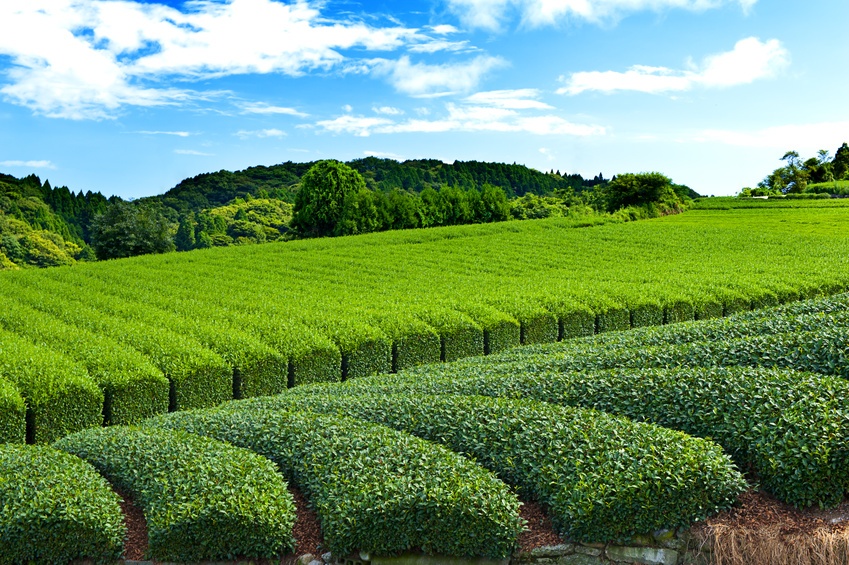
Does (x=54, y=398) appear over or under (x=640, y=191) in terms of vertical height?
under

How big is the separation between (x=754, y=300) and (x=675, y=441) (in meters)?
15.5

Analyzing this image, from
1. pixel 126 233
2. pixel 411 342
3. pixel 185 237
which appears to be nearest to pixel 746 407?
pixel 411 342

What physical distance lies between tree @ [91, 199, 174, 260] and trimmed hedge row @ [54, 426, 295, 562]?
149 feet

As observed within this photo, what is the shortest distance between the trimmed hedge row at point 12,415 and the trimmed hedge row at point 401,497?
244 inches

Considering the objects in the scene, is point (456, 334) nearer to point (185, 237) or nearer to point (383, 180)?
point (185, 237)

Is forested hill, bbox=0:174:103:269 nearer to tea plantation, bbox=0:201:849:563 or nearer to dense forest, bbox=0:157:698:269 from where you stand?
dense forest, bbox=0:157:698:269

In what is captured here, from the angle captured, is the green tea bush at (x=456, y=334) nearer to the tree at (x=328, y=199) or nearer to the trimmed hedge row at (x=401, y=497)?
the trimmed hedge row at (x=401, y=497)

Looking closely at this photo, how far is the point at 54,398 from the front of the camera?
36.8ft

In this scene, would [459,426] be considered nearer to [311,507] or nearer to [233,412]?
[311,507]

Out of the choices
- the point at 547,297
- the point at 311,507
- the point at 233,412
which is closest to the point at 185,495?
the point at 311,507

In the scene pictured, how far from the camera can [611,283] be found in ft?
71.7

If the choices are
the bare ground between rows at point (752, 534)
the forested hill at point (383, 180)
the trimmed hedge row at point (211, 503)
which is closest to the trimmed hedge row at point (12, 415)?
the trimmed hedge row at point (211, 503)

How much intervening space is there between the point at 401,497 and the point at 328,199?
177 ft

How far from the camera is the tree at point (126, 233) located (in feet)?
160
